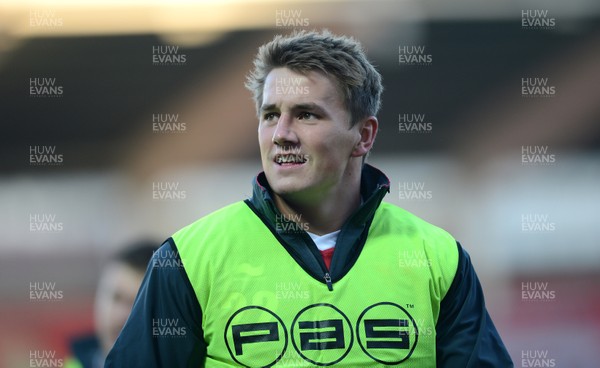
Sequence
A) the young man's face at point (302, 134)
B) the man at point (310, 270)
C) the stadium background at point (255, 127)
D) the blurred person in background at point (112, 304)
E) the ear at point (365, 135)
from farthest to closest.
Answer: the stadium background at point (255, 127), the blurred person in background at point (112, 304), the ear at point (365, 135), the young man's face at point (302, 134), the man at point (310, 270)

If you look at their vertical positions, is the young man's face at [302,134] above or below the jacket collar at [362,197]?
above

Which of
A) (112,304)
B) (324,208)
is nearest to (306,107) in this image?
(324,208)

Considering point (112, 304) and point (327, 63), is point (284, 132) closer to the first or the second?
point (327, 63)

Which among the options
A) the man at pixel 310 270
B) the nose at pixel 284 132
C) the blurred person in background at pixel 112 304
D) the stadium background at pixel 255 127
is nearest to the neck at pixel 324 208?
the man at pixel 310 270

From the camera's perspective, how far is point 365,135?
7.79ft

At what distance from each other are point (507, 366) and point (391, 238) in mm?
449

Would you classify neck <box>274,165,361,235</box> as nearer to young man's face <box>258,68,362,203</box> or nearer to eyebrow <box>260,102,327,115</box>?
young man's face <box>258,68,362,203</box>

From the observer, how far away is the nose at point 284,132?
6.91 feet

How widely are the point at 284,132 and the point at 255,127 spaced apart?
316cm

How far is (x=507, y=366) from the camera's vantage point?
2.16 meters

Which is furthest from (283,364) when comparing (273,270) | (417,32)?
(417,32)

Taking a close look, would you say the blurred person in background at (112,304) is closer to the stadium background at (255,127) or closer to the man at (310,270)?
the stadium background at (255,127)

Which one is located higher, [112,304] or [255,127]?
[255,127]

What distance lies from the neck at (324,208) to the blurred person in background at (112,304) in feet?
5.00
